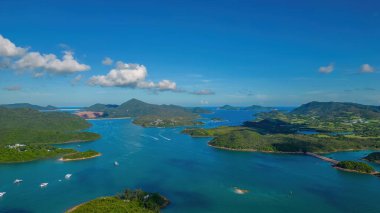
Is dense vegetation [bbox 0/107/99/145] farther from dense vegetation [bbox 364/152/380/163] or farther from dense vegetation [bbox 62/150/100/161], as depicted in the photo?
dense vegetation [bbox 364/152/380/163]

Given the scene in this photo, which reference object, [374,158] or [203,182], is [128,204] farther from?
[374,158]

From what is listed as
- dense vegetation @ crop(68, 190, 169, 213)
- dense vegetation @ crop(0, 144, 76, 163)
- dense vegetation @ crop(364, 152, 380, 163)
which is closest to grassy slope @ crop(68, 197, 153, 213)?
dense vegetation @ crop(68, 190, 169, 213)

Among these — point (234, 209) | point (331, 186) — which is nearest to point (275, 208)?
point (234, 209)

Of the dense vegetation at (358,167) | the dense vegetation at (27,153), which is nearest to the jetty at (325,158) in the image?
the dense vegetation at (358,167)

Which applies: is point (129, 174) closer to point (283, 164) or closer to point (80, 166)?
point (80, 166)

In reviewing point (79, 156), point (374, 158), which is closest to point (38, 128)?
point (79, 156)
